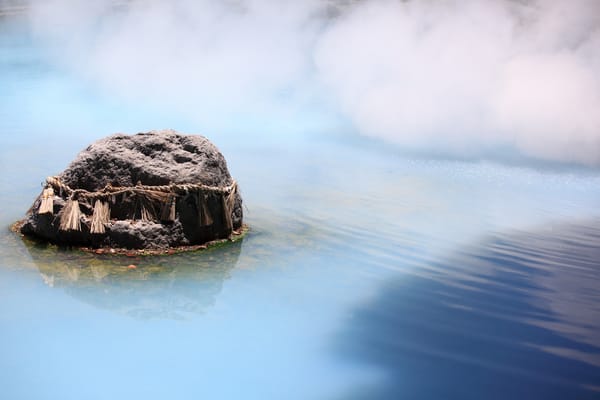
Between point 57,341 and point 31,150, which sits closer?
point 57,341

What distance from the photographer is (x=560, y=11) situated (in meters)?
8.88

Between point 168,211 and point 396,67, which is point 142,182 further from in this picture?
point 396,67

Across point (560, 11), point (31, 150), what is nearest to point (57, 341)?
point (31, 150)

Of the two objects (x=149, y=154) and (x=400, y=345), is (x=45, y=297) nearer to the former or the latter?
(x=149, y=154)

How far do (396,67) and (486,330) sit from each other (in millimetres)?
6615

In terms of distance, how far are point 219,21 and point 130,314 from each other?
11.1 meters

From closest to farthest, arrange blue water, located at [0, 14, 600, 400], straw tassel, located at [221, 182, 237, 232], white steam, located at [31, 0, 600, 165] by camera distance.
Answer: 1. blue water, located at [0, 14, 600, 400]
2. straw tassel, located at [221, 182, 237, 232]
3. white steam, located at [31, 0, 600, 165]

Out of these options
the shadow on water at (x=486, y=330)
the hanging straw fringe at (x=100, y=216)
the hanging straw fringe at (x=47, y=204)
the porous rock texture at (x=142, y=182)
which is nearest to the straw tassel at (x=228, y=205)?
the porous rock texture at (x=142, y=182)

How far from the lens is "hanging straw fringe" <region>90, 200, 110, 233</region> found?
3760 millimetres

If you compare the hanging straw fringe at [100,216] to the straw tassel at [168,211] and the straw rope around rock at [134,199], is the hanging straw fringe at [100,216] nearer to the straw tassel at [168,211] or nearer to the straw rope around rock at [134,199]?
the straw rope around rock at [134,199]

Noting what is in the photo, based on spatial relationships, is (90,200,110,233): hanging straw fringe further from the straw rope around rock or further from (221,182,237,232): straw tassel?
(221,182,237,232): straw tassel

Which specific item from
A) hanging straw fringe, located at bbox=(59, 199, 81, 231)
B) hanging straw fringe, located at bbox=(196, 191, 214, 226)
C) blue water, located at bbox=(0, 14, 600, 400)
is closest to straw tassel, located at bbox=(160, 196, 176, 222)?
hanging straw fringe, located at bbox=(196, 191, 214, 226)

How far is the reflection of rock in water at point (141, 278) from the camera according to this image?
10.4ft

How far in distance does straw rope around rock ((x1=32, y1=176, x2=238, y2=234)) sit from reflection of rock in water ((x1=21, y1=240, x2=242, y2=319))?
25 cm
